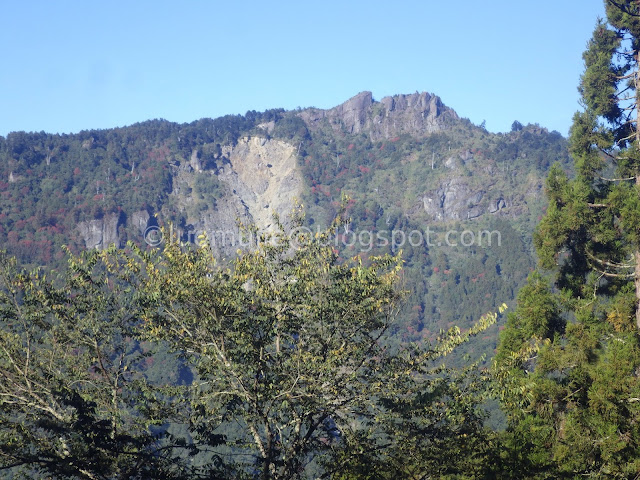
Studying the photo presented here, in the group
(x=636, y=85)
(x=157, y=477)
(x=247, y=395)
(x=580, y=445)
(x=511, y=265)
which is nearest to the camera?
(x=157, y=477)

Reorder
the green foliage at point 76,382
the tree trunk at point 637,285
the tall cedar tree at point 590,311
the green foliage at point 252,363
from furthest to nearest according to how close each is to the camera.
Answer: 1. the tree trunk at point 637,285
2. the tall cedar tree at point 590,311
3. the green foliage at point 252,363
4. the green foliage at point 76,382

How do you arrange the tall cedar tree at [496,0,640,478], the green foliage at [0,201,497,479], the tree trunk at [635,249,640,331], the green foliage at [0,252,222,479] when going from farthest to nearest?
the tree trunk at [635,249,640,331] → the tall cedar tree at [496,0,640,478] → the green foliage at [0,201,497,479] → the green foliage at [0,252,222,479]

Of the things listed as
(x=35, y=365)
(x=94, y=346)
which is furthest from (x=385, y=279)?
(x=35, y=365)

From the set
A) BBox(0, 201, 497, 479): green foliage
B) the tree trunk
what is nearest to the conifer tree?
the tree trunk

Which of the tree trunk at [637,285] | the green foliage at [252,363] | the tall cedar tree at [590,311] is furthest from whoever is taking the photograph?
the tree trunk at [637,285]

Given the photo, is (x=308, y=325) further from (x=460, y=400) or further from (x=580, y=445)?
(x=580, y=445)

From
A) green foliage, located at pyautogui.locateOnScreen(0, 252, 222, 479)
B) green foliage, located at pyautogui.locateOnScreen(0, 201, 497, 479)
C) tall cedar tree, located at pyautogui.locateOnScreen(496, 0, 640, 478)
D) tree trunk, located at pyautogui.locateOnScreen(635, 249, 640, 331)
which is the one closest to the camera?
green foliage, located at pyautogui.locateOnScreen(0, 252, 222, 479)

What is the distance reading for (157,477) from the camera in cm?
1190

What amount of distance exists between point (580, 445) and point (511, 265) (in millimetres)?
166983

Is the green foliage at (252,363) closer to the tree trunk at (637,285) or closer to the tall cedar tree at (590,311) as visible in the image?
the tall cedar tree at (590,311)

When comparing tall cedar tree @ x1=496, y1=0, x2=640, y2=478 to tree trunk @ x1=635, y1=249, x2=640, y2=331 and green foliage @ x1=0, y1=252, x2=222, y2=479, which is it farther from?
green foliage @ x1=0, y1=252, x2=222, y2=479

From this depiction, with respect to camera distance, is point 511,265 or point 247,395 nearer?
point 247,395

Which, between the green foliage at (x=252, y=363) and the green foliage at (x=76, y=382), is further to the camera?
the green foliage at (x=252, y=363)

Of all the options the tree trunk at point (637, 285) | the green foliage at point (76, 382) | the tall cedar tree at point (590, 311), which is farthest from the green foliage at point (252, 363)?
the tree trunk at point (637, 285)
